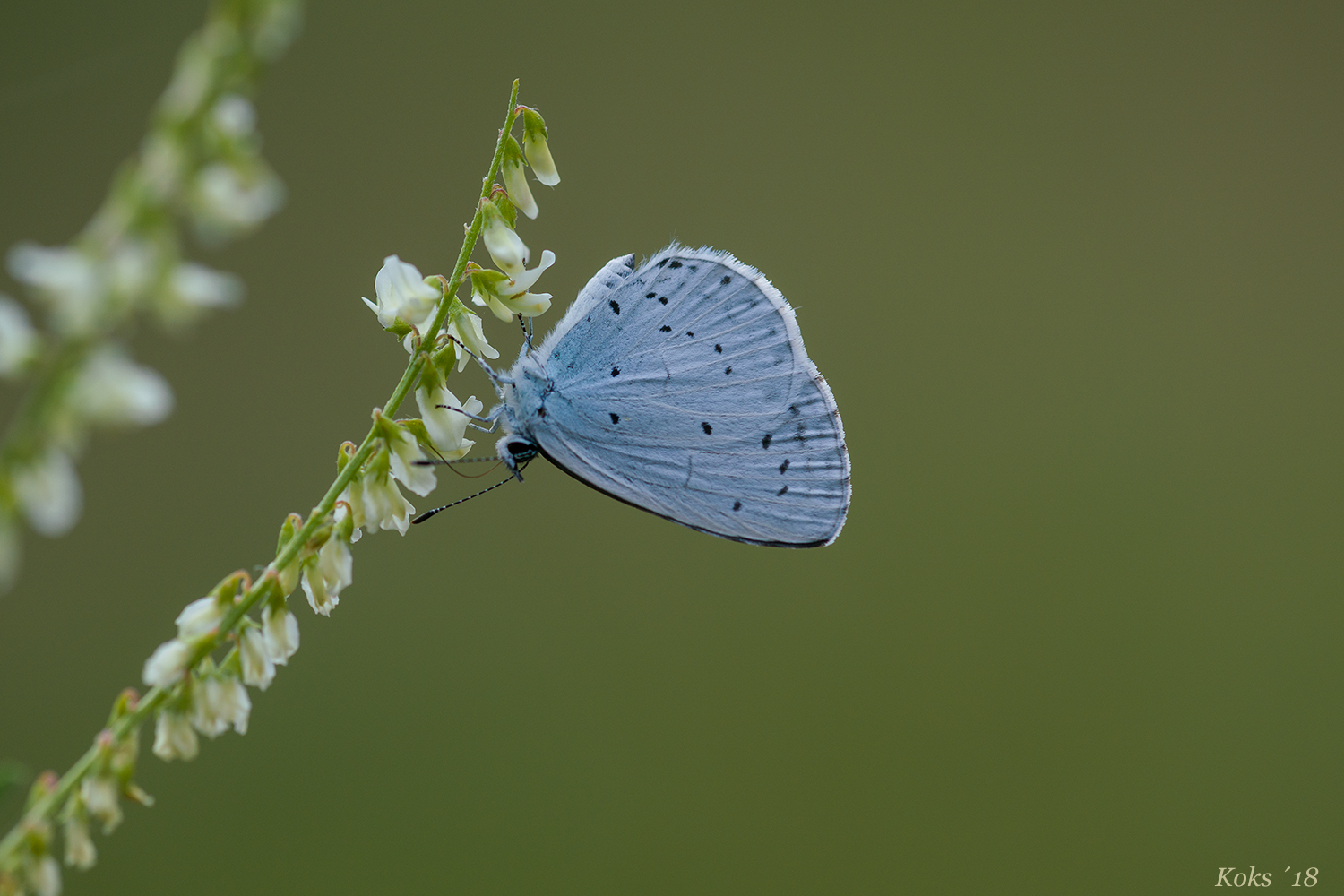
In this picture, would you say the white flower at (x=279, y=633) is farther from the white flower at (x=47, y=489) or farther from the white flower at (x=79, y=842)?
the white flower at (x=47, y=489)

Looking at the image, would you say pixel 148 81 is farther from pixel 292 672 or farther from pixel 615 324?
pixel 615 324

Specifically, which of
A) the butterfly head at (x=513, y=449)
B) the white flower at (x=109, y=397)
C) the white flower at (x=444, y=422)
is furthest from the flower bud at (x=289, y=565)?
the butterfly head at (x=513, y=449)

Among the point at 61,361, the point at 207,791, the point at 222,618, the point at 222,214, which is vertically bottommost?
the point at 207,791

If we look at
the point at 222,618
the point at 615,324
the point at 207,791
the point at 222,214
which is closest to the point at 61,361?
the point at 222,214

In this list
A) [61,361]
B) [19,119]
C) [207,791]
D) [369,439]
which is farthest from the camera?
[19,119]

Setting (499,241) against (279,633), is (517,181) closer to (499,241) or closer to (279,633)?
(499,241)

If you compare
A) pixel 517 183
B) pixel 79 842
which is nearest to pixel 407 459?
pixel 517 183
